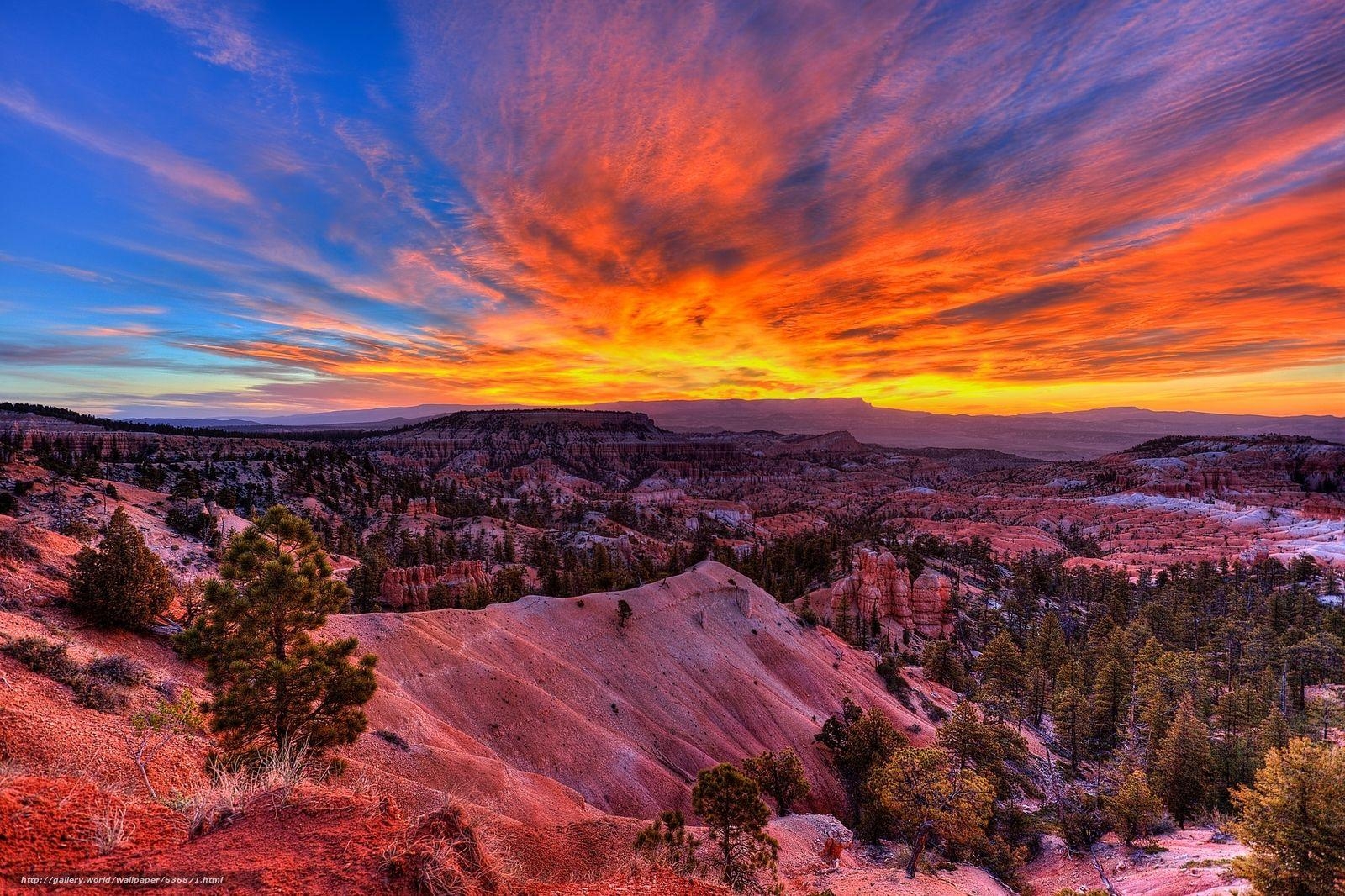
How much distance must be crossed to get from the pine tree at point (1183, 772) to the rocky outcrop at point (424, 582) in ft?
167

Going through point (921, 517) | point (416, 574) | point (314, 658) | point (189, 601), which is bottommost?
point (921, 517)

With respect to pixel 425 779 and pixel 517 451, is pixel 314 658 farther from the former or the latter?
pixel 517 451

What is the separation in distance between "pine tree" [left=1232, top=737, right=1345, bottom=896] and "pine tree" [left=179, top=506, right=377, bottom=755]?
24.0m

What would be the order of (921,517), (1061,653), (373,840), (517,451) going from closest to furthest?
(373,840) → (1061,653) → (921,517) → (517,451)

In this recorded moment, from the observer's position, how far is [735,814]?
708 inches

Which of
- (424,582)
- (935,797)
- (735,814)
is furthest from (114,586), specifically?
(424,582)

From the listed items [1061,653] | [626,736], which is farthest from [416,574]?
[1061,653]

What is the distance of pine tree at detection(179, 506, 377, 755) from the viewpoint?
11.5 m

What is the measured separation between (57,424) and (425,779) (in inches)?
6625

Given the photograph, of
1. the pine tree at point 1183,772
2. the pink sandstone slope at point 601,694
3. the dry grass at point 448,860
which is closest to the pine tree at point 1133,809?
the pine tree at point 1183,772

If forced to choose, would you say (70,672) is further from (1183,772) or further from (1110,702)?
(1110,702)

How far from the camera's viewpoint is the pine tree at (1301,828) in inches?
540

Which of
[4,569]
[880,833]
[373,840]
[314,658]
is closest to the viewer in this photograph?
[373,840]

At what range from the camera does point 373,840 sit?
680 cm
